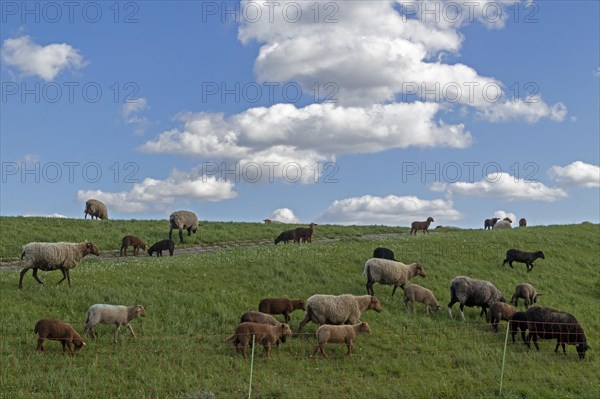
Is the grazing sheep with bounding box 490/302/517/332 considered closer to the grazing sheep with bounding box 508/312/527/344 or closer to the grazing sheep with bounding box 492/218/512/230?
the grazing sheep with bounding box 508/312/527/344

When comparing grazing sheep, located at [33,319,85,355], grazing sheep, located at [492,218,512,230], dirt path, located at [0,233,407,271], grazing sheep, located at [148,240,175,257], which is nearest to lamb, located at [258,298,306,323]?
grazing sheep, located at [33,319,85,355]

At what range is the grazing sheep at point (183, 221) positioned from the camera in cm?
3766

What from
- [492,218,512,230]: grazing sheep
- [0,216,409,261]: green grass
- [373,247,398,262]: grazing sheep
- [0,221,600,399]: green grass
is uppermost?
[492,218,512,230]: grazing sheep

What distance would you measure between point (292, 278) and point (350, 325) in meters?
6.96

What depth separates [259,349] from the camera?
14.4 meters

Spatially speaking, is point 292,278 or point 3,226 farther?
point 3,226

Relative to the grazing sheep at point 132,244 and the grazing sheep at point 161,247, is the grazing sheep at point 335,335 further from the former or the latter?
the grazing sheep at point 132,244

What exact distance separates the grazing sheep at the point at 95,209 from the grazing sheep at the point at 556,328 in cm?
3991

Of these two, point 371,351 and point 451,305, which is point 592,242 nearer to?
point 451,305

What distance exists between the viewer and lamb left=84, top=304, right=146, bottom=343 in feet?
47.0

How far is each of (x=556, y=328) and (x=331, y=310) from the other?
281 inches

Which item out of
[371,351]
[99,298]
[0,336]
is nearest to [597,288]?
[371,351]

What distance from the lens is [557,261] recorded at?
3153 centimetres

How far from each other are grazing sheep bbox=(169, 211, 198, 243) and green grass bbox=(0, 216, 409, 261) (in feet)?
2.35
